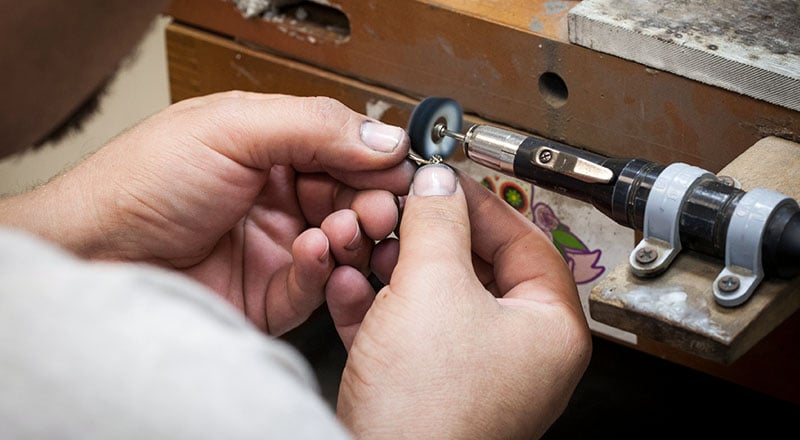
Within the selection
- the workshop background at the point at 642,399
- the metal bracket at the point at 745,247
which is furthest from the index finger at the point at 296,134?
the metal bracket at the point at 745,247

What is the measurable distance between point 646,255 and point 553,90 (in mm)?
333

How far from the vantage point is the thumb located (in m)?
0.83

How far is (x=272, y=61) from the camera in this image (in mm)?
1290

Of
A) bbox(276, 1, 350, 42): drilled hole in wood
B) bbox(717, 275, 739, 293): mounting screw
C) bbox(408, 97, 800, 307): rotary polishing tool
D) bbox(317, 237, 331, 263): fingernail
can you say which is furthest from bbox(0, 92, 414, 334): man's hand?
bbox(717, 275, 739, 293): mounting screw

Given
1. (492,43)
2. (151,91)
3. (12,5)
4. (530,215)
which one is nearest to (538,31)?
(492,43)

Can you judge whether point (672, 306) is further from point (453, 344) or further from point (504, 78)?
point (504, 78)

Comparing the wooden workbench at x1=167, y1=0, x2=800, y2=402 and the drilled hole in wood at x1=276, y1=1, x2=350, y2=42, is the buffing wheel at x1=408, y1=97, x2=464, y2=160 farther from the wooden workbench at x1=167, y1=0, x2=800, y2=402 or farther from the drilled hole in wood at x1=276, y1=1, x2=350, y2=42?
the drilled hole in wood at x1=276, y1=1, x2=350, y2=42

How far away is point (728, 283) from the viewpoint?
0.77m

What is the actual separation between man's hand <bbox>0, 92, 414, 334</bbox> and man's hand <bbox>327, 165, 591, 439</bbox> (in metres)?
0.08

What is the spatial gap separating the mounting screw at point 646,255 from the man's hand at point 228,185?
0.26 meters

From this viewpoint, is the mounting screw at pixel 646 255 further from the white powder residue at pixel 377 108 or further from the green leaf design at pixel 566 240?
the white powder residue at pixel 377 108

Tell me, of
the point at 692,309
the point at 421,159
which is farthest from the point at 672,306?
the point at 421,159

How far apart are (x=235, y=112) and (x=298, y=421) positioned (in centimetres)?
57

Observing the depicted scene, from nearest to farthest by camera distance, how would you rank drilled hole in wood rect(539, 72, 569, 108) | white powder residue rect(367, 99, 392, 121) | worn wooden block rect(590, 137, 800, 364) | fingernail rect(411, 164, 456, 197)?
Result: worn wooden block rect(590, 137, 800, 364) → fingernail rect(411, 164, 456, 197) → drilled hole in wood rect(539, 72, 569, 108) → white powder residue rect(367, 99, 392, 121)
